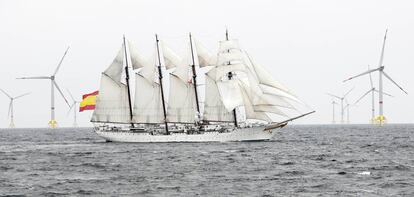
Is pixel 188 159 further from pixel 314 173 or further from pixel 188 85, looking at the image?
pixel 188 85

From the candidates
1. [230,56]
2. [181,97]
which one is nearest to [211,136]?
[181,97]

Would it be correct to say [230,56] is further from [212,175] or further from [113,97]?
[212,175]

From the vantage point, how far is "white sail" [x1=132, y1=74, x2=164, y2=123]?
135375 millimetres

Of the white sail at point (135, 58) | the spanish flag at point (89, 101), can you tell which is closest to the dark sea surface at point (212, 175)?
the white sail at point (135, 58)

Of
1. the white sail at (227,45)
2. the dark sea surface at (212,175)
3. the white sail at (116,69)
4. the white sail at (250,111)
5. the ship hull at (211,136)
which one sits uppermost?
the white sail at (227,45)

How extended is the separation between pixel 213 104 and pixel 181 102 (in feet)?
19.8

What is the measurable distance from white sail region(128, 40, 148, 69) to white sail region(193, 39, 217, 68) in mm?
10796

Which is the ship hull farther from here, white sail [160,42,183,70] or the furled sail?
white sail [160,42,183,70]

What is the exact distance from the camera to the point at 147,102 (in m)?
136

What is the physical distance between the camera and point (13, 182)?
63125 millimetres

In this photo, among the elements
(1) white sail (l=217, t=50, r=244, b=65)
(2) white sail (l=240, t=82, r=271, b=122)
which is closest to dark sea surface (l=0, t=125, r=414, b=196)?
(2) white sail (l=240, t=82, r=271, b=122)

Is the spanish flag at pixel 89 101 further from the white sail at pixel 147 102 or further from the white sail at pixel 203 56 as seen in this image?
the white sail at pixel 203 56

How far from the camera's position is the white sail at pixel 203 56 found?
13400 cm

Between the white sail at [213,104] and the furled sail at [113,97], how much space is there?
16783 millimetres
